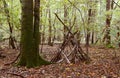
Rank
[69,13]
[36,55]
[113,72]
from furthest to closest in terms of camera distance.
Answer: [69,13] < [36,55] < [113,72]

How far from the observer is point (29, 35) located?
9.02 m

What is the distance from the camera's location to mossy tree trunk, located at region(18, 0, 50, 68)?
886 cm

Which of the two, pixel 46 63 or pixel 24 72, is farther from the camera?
pixel 46 63

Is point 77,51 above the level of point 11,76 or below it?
above

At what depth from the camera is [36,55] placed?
362 inches

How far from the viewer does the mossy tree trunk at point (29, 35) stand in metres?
8.86

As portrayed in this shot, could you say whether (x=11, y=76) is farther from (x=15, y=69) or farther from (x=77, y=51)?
(x=77, y=51)

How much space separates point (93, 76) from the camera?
292 inches

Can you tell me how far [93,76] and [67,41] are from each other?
3195 mm

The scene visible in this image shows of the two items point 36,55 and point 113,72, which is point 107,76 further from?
point 36,55

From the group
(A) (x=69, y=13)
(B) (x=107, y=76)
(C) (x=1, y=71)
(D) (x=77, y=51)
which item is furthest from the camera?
(A) (x=69, y=13)

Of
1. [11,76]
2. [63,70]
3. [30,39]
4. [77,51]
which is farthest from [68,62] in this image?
[11,76]

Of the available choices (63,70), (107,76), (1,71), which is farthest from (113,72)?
(1,71)

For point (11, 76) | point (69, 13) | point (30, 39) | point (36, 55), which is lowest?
point (11, 76)
